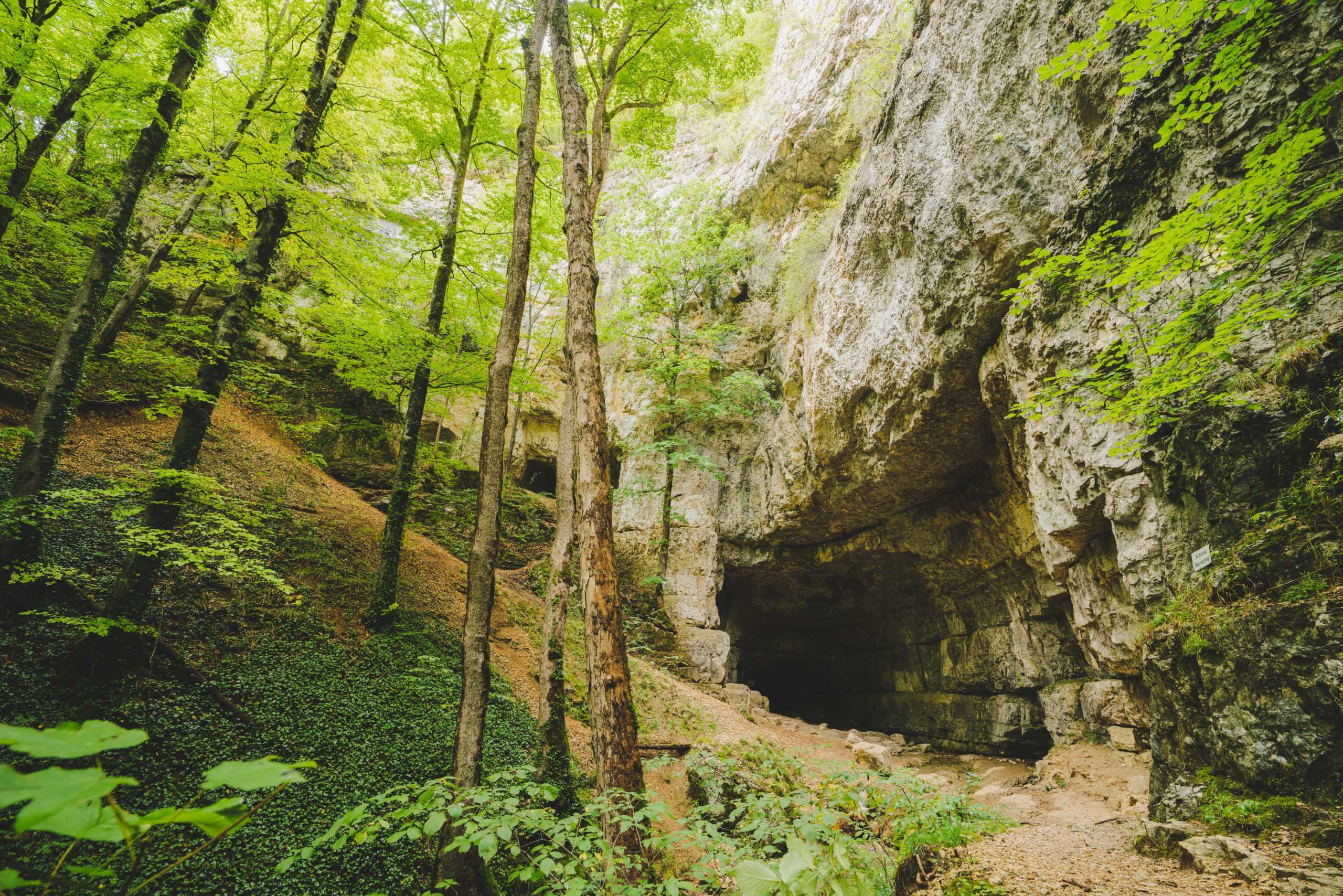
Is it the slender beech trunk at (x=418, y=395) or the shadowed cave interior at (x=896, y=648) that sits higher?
the slender beech trunk at (x=418, y=395)

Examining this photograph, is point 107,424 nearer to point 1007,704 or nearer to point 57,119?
point 57,119

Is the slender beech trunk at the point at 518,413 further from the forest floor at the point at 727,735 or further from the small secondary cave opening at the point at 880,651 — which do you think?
the small secondary cave opening at the point at 880,651

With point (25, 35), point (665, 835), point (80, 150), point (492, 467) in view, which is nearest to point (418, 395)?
point (492, 467)

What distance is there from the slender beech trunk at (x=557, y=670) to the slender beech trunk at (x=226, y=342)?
368 cm

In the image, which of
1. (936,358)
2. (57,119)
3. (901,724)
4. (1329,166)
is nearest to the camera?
(1329,166)

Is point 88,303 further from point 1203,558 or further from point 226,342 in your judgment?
point 1203,558

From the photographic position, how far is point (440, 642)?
7738 mm

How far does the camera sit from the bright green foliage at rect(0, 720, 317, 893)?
729 millimetres

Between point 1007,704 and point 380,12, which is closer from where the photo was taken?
point 380,12

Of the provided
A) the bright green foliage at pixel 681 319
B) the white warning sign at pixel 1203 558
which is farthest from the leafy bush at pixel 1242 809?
the bright green foliage at pixel 681 319

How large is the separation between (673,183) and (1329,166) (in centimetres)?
1690

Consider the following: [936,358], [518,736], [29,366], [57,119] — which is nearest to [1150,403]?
[936,358]

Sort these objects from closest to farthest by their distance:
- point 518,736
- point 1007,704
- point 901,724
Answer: point 518,736
point 1007,704
point 901,724

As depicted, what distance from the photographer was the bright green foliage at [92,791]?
729mm
